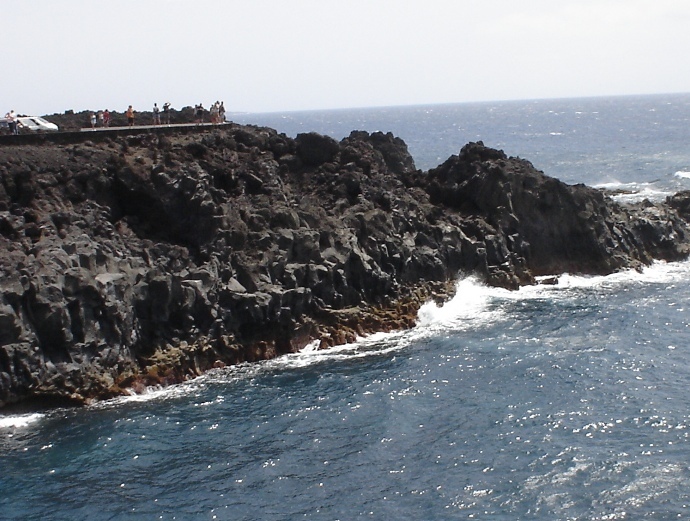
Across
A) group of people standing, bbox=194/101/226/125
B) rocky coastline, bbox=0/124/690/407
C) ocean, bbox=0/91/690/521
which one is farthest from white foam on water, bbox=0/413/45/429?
group of people standing, bbox=194/101/226/125

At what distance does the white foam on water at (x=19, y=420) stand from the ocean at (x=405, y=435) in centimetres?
10

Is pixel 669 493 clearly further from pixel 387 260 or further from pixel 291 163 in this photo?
pixel 291 163

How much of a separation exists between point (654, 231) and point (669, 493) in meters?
43.0

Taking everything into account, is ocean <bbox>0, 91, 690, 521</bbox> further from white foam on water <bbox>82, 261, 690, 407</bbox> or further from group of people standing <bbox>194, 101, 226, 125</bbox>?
group of people standing <bbox>194, 101, 226, 125</bbox>

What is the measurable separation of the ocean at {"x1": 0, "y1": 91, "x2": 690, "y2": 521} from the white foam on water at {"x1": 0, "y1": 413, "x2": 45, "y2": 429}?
105 mm

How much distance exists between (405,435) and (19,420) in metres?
17.9

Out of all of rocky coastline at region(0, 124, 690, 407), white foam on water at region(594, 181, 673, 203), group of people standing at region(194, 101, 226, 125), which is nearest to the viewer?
rocky coastline at region(0, 124, 690, 407)

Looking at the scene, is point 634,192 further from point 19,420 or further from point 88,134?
point 19,420

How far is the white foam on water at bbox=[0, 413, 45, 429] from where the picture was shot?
3866 cm

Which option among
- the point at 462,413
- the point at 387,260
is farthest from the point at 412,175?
the point at 462,413

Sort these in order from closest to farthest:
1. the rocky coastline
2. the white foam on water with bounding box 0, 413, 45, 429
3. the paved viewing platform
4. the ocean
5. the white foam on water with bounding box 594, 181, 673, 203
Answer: the ocean → the white foam on water with bounding box 0, 413, 45, 429 → the rocky coastline → the paved viewing platform → the white foam on water with bounding box 594, 181, 673, 203

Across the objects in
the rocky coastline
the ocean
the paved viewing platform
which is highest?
the paved viewing platform

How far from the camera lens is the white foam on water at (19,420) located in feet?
127

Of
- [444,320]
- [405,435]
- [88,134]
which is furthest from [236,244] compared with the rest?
[405,435]
